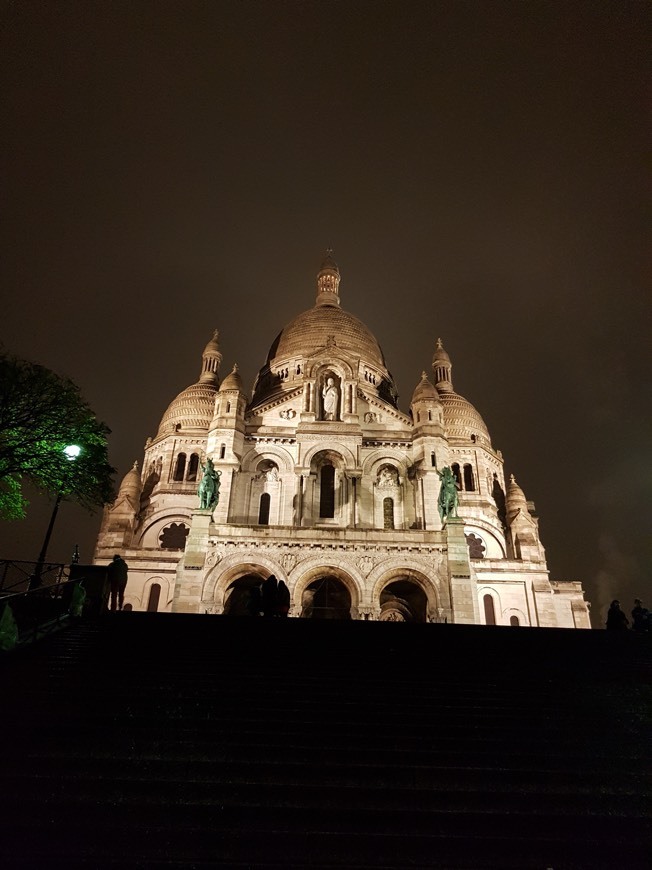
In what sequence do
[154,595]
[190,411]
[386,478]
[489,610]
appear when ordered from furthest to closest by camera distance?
[190,411], [489,610], [154,595], [386,478]

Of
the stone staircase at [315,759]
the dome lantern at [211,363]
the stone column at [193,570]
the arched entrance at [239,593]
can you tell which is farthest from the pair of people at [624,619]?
the dome lantern at [211,363]

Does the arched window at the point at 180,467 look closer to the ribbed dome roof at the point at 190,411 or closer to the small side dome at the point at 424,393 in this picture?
the ribbed dome roof at the point at 190,411

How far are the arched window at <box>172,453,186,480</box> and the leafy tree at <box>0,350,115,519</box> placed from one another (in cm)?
2002

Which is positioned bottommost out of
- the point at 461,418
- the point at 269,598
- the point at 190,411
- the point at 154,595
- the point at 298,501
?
the point at 269,598

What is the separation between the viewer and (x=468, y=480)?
4631cm

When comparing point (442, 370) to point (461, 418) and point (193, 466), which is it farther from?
point (193, 466)

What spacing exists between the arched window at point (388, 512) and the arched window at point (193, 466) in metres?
16.9

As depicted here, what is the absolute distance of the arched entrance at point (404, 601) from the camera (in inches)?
1084

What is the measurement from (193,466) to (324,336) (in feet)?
45.0

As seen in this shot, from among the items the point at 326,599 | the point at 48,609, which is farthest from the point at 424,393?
the point at 48,609

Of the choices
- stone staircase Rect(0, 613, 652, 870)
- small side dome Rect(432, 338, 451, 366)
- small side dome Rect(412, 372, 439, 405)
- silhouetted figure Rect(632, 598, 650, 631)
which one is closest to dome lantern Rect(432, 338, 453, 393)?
small side dome Rect(432, 338, 451, 366)

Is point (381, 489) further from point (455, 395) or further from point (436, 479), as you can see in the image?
point (455, 395)

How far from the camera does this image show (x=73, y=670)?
10320mm

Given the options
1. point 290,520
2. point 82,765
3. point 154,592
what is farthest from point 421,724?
point 154,592
